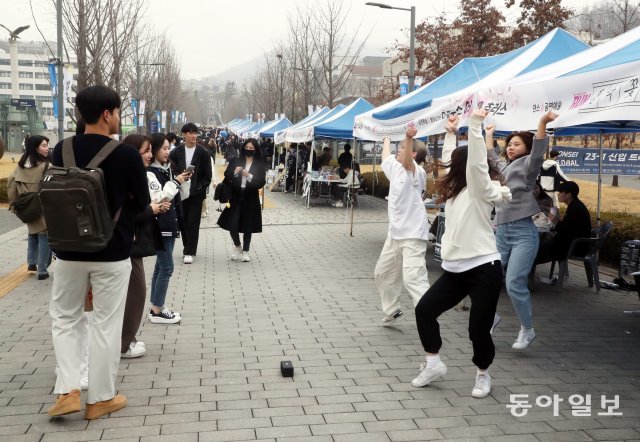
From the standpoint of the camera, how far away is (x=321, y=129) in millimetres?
16109

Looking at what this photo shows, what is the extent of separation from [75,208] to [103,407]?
49.9 inches

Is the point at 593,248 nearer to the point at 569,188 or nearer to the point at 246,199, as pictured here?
the point at 569,188

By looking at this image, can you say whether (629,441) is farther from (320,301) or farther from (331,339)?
(320,301)

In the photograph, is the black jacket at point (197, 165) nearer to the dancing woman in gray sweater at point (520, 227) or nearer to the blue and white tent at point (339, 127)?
the dancing woman in gray sweater at point (520, 227)

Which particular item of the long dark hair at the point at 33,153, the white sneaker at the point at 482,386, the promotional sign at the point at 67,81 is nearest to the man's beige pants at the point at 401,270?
the white sneaker at the point at 482,386

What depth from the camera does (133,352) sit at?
16.4 ft

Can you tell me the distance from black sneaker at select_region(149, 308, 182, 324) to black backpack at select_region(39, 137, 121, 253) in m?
2.54

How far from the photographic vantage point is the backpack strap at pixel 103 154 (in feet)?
12.0

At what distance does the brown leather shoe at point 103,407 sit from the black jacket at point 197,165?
5.46 meters

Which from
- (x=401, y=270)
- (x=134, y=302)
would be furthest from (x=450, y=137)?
(x=134, y=302)

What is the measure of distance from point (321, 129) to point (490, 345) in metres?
12.4

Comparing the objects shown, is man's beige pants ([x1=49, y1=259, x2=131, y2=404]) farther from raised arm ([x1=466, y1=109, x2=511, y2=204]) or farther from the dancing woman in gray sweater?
the dancing woman in gray sweater

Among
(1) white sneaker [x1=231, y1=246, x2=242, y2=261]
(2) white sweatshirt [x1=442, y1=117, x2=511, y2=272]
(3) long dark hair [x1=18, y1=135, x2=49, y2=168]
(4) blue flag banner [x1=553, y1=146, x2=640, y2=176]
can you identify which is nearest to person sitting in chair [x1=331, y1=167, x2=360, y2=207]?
(4) blue flag banner [x1=553, y1=146, x2=640, y2=176]

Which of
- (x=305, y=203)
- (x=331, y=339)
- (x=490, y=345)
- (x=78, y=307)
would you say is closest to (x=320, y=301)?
(x=331, y=339)
